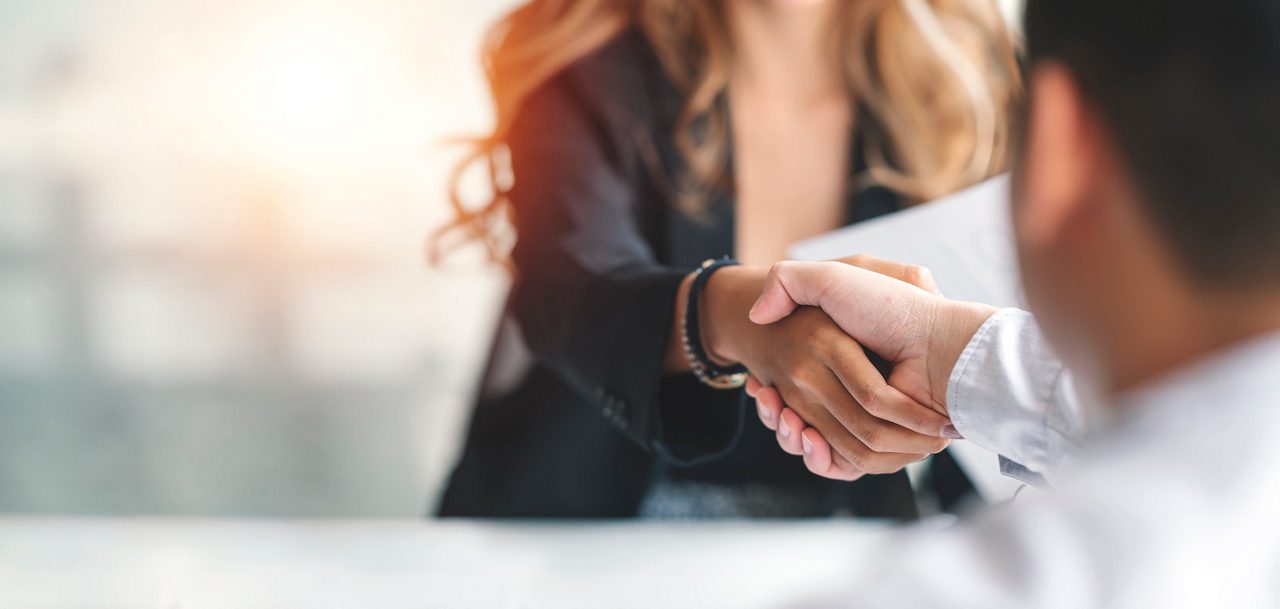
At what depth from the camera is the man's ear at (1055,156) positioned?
11.5 inches

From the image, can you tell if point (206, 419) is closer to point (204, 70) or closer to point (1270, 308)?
point (204, 70)

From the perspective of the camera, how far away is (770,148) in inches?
33.1

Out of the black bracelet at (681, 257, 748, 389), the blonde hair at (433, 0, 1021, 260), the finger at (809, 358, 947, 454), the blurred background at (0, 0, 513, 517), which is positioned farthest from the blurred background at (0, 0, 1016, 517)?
the finger at (809, 358, 947, 454)

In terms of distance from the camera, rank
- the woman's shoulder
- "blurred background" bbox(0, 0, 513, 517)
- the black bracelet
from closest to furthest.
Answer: the black bracelet < the woman's shoulder < "blurred background" bbox(0, 0, 513, 517)

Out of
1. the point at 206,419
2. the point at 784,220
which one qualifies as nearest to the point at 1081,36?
the point at 784,220

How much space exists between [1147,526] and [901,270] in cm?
31

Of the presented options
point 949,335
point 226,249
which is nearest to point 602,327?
point 949,335

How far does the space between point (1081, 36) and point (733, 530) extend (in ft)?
2.33

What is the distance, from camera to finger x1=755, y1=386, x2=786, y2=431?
606 mm

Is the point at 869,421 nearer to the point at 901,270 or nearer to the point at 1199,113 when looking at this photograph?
the point at 901,270

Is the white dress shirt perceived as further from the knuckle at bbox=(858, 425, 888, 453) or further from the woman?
the woman

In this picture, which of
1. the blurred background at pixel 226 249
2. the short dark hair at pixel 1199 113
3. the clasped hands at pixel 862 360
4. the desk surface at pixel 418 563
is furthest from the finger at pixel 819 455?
the blurred background at pixel 226 249

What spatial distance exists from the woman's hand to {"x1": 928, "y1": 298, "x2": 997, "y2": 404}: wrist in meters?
0.02

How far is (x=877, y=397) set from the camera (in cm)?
53
